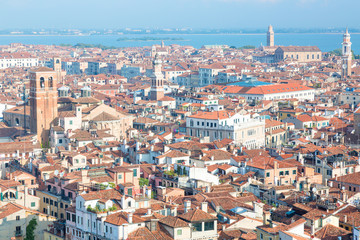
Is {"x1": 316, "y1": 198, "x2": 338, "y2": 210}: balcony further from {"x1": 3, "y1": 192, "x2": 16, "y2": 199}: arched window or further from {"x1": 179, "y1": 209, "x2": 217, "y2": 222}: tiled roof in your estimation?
{"x1": 3, "y1": 192, "x2": 16, "y2": 199}: arched window

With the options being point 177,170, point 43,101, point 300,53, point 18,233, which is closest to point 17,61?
point 300,53

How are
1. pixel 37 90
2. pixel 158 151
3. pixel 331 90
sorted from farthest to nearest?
pixel 331 90
pixel 37 90
pixel 158 151

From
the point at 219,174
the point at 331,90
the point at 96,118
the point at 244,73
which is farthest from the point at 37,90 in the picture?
the point at 244,73

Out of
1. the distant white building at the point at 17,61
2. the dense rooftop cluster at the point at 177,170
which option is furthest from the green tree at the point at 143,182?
the distant white building at the point at 17,61

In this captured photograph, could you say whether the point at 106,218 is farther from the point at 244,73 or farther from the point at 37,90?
the point at 244,73

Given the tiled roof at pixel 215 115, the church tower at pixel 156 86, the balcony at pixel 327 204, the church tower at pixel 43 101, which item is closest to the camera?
the balcony at pixel 327 204

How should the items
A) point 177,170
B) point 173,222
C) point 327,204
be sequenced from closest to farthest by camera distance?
point 173,222
point 327,204
point 177,170

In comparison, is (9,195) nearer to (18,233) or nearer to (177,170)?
(18,233)

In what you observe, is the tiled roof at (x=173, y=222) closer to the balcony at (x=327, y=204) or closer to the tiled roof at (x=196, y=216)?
the tiled roof at (x=196, y=216)
